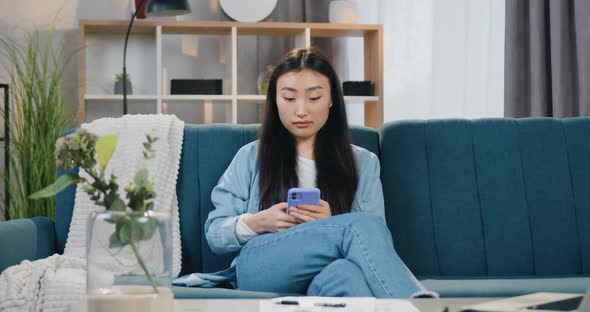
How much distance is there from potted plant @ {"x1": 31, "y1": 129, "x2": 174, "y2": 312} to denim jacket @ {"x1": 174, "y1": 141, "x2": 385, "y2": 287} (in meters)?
1.14

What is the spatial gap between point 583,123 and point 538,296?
4.93ft

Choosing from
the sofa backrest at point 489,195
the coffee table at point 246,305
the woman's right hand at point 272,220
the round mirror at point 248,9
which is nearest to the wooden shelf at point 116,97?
the round mirror at point 248,9

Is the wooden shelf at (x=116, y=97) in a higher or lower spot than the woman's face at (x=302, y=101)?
higher

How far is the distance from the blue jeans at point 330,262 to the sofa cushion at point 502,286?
0.29 metres

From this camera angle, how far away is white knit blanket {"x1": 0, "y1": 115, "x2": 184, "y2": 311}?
2.04 m

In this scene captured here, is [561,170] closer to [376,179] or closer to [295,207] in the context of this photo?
[376,179]

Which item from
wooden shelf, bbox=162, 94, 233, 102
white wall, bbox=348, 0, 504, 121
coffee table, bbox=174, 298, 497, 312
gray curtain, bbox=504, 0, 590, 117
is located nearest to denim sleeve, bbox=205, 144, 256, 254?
coffee table, bbox=174, 298, 497, 312

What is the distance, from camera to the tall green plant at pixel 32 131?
4.04 meters

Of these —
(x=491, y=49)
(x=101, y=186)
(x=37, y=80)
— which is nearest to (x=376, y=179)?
(x=101, y=186)

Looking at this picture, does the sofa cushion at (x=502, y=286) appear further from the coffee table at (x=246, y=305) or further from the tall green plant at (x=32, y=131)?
the tall green plant at (x=32, y=131)

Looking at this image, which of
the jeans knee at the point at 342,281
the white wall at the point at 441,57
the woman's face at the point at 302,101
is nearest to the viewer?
the jeans knee at the point at 342,281

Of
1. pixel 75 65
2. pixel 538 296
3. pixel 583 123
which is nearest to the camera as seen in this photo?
pixel 538 296

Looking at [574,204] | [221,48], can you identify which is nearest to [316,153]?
[574,204]

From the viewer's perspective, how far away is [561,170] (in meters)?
2.68
